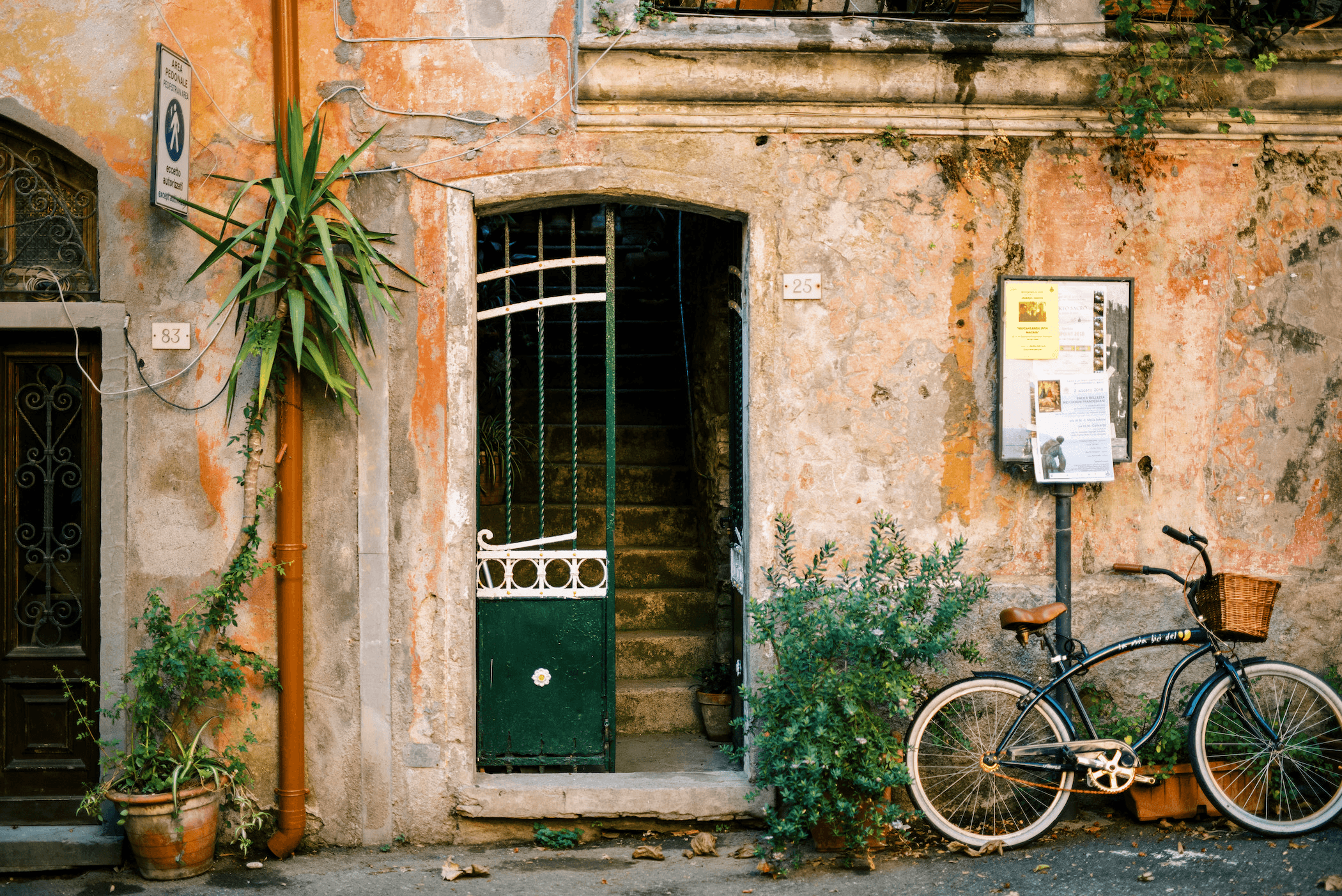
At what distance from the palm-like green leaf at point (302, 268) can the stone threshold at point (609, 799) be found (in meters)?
2.13

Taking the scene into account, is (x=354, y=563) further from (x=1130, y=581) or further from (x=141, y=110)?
(x=1130, y=581)

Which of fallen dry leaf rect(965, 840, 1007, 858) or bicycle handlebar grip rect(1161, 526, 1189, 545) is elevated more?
bicycle handlebar grip rect(1161, 526, 1189, 545)

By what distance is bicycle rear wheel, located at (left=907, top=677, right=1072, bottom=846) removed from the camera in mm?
4621

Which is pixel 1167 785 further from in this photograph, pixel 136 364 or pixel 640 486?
pixel 136 364

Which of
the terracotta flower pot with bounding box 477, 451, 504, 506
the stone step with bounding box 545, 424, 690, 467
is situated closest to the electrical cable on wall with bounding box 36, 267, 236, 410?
the terracotta flower pot with bounding box 477, 451, 504, 506

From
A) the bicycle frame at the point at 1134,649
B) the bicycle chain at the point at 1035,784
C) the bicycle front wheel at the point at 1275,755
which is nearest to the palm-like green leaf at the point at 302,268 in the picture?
the bicycle chain at the point at 1035,784

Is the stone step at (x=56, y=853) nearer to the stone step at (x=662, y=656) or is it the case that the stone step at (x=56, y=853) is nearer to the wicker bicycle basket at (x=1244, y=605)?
the stone step at (x=662, y=656)

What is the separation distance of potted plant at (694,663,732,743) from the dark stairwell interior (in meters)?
0.12

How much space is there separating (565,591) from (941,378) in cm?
230

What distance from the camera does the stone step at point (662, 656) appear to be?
6398 mm

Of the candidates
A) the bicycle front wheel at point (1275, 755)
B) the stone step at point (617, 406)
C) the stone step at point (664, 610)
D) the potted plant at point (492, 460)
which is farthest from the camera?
the stone step at point (617, 406)

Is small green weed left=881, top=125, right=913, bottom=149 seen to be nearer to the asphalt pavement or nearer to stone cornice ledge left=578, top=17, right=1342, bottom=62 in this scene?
stone cornice ledge left=578, top=17, right=1342, bottom=62

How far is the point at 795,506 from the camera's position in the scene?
514 cm

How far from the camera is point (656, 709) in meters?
6.17
